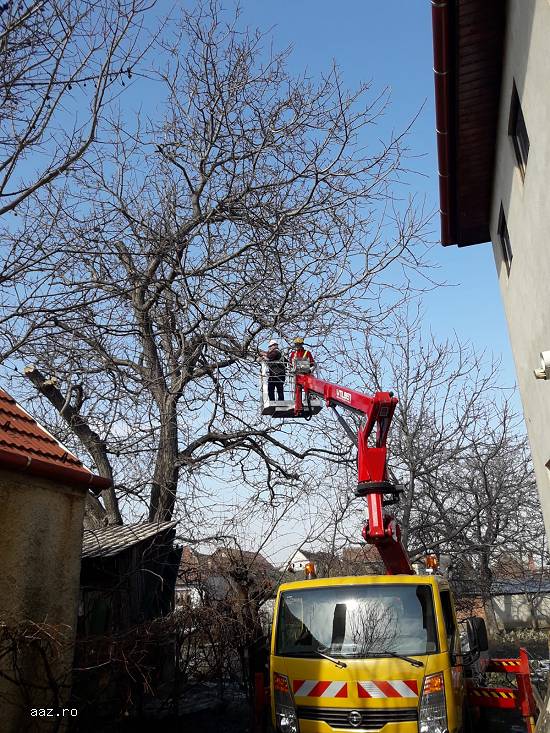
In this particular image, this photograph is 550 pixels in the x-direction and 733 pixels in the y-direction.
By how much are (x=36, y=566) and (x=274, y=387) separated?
4613 millimetres

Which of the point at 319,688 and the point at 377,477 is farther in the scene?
the point at 377,477

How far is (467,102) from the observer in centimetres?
838

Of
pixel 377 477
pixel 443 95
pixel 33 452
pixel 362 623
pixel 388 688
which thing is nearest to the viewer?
pixel 388 688

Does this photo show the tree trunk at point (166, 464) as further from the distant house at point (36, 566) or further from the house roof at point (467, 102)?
the house roof at point (467, 102)

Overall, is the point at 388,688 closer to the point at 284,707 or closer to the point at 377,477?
the point at 284,707

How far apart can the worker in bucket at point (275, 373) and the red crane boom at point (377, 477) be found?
1.31 m

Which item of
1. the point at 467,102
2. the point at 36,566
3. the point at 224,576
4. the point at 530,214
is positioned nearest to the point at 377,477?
the point at 530,214

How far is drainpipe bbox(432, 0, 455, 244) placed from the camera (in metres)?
7.05

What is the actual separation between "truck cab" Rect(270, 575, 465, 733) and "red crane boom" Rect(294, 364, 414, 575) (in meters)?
0.70

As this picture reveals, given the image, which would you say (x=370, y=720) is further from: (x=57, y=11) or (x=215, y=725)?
(x=57, y=11)

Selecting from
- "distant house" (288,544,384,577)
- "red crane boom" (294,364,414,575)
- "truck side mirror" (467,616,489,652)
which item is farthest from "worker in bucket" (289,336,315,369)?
"distant house" (288,544,384,577)

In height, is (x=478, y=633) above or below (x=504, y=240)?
below

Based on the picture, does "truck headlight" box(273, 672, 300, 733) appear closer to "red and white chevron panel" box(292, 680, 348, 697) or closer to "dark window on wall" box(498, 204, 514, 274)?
"red and white chevron panel" box(292, 680, 348, 697)

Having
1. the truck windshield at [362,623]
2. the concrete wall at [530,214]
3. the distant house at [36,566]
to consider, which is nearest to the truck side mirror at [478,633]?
the truck windshield at [362,623]
